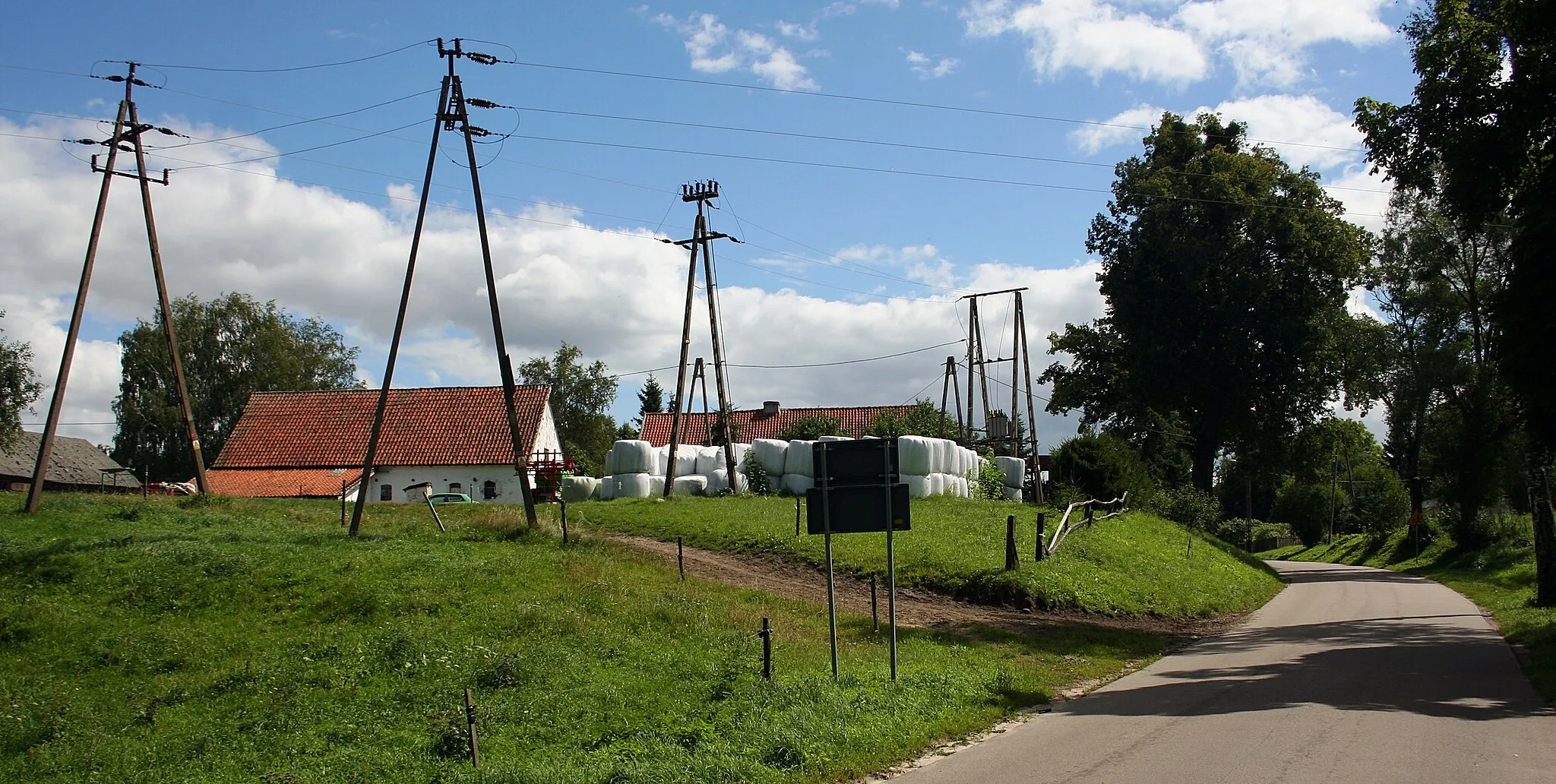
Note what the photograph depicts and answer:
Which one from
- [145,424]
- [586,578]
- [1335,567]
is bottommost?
[1335,567]

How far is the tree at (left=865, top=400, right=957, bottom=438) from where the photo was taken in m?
48.4

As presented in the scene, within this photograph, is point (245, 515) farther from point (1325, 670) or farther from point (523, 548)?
point (1325, 670)

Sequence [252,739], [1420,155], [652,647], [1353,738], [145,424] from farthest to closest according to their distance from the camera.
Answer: [145,424]
[1420,155]
[652,647]
[252,739]
[1353,738]

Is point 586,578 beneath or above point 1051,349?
beneath

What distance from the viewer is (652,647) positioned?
44.0 feet

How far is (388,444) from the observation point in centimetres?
4675

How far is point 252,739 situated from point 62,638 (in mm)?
5795

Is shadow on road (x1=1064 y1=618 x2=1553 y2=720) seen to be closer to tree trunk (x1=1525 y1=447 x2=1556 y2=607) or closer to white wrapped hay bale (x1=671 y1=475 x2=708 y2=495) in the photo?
tree trunk (x1=1525 y1=447 x2=1556 y2=607)

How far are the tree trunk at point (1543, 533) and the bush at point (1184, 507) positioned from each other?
16499 millimetres

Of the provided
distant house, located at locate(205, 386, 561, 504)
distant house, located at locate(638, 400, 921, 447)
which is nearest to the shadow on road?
distant house, located at locate(205, 386, 561, 504)

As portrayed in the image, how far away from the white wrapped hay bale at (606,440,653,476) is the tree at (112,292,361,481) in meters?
33.4

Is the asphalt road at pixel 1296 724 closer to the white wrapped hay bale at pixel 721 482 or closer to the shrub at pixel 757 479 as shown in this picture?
the shrub at pixel 757 479

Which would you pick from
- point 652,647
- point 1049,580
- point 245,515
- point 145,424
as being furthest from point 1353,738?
point 145,424

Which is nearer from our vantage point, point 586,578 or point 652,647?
point 652,647
